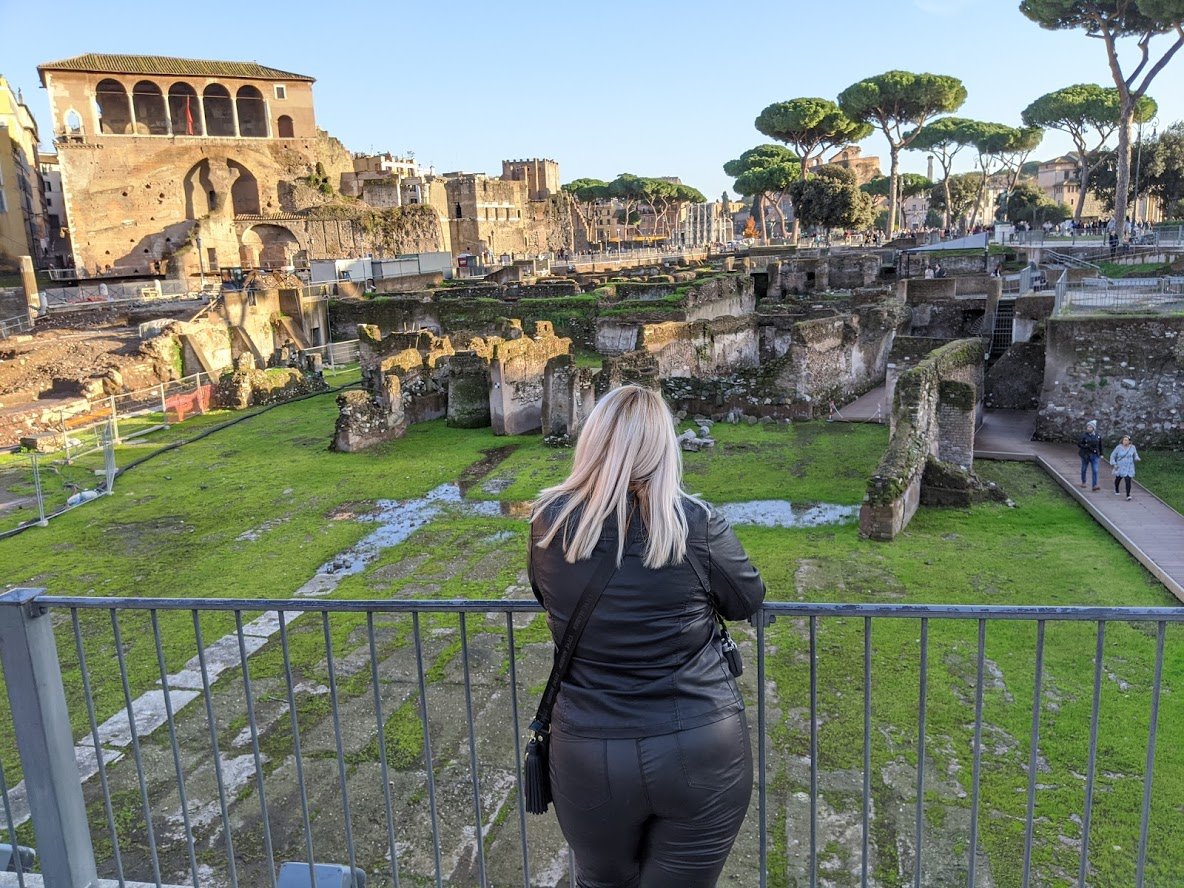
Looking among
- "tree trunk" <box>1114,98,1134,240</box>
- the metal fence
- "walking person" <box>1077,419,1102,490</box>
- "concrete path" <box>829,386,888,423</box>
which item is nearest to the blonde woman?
"walking person" <box>1077,419,1102,490</box>

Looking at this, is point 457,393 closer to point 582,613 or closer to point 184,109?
point 582,613

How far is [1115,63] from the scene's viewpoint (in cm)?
3177

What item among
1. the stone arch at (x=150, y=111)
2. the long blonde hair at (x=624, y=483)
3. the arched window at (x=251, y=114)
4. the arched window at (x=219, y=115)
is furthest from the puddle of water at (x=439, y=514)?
the arched window at (x=219, y=115)

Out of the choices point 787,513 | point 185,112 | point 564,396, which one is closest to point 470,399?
point 564,396

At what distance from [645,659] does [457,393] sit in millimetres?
15069

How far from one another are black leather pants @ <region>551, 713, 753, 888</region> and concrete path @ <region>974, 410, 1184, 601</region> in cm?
747

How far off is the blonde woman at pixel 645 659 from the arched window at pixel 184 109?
50706 mm

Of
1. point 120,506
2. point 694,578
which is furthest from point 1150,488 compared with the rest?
point 120,506

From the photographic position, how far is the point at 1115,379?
1419 cm

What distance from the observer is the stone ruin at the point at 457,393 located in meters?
15.5

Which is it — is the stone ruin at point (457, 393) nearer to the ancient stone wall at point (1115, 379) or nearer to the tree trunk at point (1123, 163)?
the ancient stone wall at point (1115, 379)

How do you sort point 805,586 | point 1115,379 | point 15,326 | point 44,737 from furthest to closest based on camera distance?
point 15,326 < point 1115,379 < point 805,586 < point 44,737

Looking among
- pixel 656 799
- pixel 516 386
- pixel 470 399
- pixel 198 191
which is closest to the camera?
pixel 656 799

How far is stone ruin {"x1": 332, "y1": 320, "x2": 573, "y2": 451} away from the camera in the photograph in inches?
611
